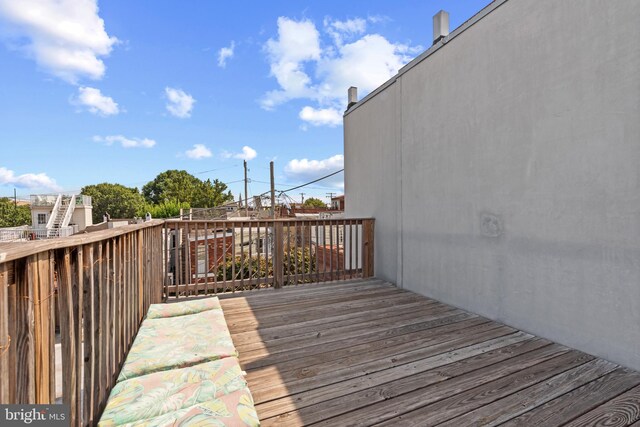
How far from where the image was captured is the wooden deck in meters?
1.55

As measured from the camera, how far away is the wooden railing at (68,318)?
71 cm

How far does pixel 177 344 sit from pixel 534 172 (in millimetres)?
3038

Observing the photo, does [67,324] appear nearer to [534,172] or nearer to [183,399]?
[183,399]

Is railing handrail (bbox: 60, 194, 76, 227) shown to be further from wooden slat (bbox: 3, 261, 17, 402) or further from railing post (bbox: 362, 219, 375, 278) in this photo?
wooden slat (bbox: 3, 261, 17, 402)

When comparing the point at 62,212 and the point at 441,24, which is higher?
the point at 441,24

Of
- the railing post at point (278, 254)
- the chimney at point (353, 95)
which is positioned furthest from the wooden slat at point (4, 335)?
the chimney at point (353, 95)

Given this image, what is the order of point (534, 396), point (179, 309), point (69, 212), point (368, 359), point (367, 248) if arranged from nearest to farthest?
point (534, 396), point (368, 359), point (179, 309), point (367, 248), point (69, 212)

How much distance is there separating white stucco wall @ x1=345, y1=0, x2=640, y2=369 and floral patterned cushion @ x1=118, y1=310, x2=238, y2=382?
2542 mm

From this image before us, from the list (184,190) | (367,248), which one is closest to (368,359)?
(367,248)

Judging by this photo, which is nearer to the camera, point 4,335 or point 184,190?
point 4,335

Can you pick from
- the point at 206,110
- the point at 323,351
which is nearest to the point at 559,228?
the point at 323,351

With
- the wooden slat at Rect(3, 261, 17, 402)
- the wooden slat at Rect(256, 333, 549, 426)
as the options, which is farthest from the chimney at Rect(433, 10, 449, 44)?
the wooden slat at Rect(3, 261, 17, 402)

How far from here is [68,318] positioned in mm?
1028

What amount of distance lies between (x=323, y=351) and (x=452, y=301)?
1860mm
